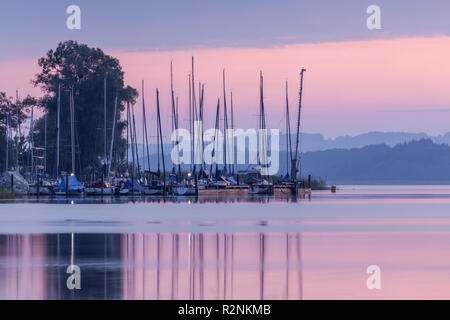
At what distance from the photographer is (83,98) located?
460 ft

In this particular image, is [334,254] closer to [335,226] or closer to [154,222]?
[335,226]

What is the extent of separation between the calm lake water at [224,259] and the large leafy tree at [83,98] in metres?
83.9

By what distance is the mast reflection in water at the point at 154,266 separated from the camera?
Answer: 2253 cm

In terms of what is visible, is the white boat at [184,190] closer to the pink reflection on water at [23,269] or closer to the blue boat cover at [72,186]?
the blue boat cover at [72,186]

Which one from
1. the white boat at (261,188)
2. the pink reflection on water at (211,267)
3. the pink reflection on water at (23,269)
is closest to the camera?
the pink reflection on water at (23,269)

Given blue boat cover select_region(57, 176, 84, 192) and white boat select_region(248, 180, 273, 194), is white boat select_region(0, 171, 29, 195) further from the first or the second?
white boat select_region(248, 180, 273, 194)

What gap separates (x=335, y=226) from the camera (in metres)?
51.3

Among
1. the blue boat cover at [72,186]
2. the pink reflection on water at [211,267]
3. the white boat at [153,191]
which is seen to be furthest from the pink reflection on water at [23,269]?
the blue boat cover at [72,186]

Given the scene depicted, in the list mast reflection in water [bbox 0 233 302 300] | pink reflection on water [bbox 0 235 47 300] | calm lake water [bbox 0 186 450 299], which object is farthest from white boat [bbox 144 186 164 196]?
pink reflection on water [bbox 0 235 47 300]

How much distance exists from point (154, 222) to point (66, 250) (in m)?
20.1

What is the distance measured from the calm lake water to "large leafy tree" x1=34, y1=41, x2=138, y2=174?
83.9 metres

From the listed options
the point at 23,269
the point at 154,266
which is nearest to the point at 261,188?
the point at 154,266

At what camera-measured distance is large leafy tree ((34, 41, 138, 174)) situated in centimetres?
13612

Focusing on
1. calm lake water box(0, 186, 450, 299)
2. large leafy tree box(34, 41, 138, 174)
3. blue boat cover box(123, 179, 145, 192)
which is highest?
large leafy tree box(34, 41, 138, 174)
